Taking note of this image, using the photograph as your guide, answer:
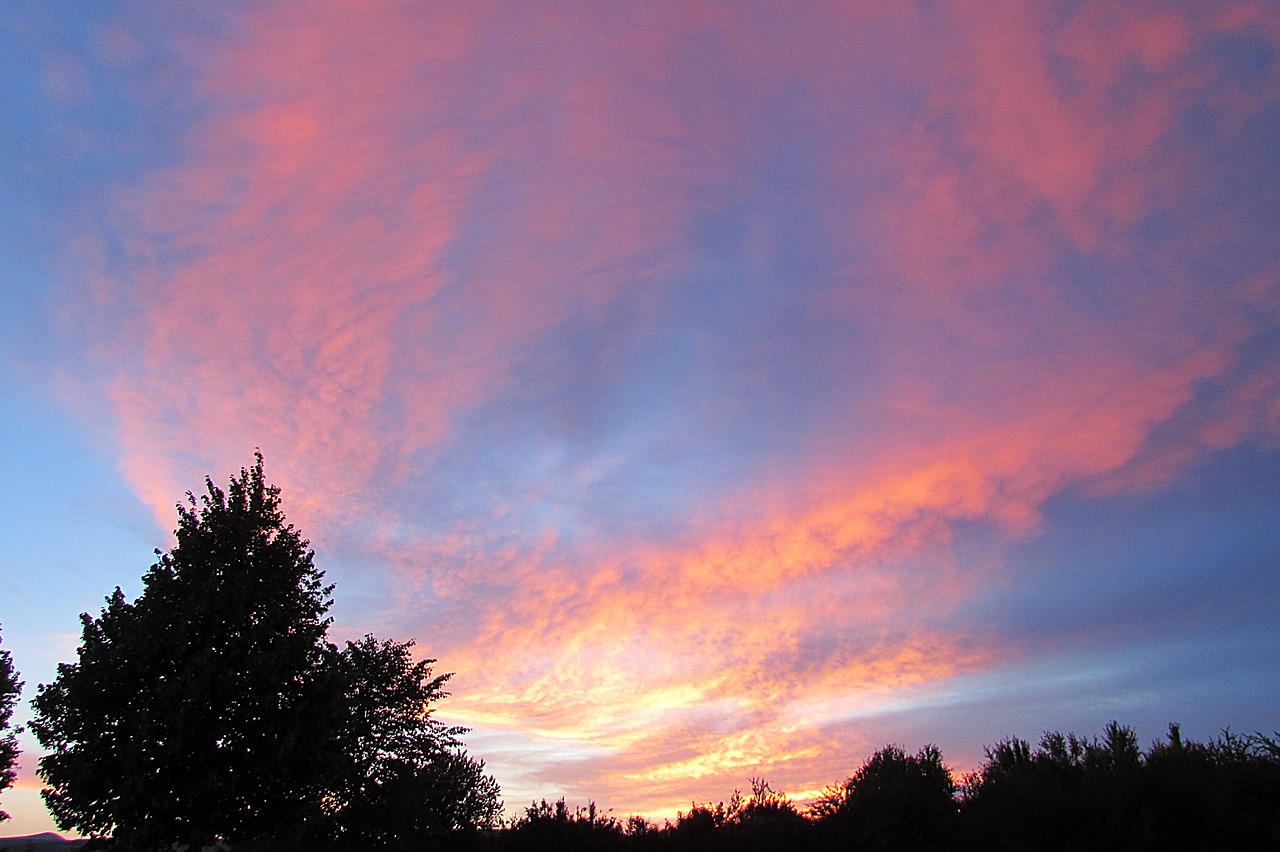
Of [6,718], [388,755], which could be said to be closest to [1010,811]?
[388,755]

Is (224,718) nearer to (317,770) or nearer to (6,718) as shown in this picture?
(317,770)

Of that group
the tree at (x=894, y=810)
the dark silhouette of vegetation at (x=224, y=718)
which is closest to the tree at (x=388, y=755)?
the dark silhouette of vegetation at (x=224, y=718)

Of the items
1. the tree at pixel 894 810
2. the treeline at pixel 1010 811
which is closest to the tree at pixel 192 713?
the treeline at pixel 1010 811

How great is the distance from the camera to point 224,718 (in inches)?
994

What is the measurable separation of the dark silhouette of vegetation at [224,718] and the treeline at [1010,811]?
12.3 feet

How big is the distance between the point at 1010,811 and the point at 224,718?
25103mm

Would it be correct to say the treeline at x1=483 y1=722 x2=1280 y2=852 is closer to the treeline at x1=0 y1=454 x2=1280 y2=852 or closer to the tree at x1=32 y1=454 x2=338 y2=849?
the treeline at x1=0 y1=454 x2=1280 y2=852

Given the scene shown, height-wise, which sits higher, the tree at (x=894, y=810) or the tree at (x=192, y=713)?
the tree at (x=192, y=713)

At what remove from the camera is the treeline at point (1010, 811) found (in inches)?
893

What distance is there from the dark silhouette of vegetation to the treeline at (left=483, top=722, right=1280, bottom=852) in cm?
374

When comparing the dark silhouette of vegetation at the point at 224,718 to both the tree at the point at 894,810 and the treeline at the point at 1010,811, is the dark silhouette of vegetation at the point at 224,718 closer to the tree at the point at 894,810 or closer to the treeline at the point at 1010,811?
the treeline at the point at 1010,811

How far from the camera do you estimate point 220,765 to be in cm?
2455

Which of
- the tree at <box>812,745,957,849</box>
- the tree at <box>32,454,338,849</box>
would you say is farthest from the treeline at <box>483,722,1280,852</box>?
the tree at <box>32,454,338,849</box>

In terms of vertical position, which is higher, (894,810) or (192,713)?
(192,713)
